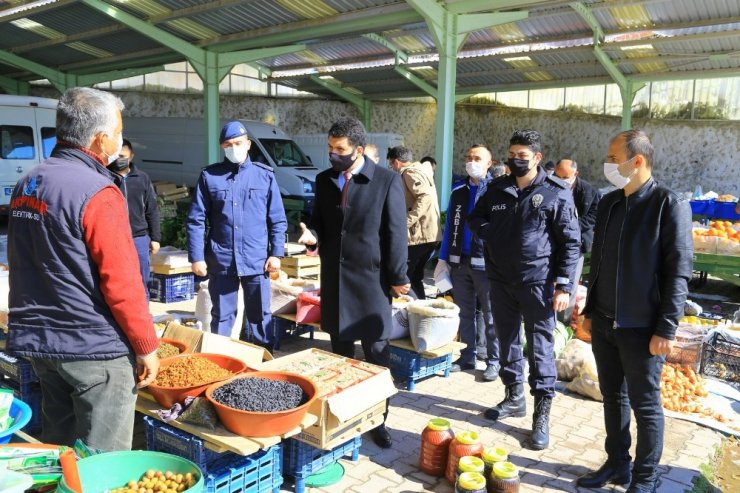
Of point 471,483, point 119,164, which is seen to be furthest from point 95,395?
point 119,164

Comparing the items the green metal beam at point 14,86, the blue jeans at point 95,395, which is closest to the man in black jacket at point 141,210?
the blue jeans at point 95,395

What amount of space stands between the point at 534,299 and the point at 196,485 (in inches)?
106

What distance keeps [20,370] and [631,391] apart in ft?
12.7

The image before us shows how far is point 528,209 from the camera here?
4.10 metres

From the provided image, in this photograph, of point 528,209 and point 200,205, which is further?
Result: point 200,205

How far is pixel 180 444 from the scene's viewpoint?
10.5ft

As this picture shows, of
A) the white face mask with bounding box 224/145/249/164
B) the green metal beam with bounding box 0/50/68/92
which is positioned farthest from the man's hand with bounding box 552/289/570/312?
the green metal beam with bounding box 0/50/68/92

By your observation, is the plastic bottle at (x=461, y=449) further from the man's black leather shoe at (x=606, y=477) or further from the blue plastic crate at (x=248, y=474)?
the blue plastic crate at (x=248, y=474)

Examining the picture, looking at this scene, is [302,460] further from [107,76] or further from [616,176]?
[107,76]

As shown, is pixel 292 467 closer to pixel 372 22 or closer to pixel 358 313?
pixel 358 313

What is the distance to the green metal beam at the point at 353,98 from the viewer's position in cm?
1881

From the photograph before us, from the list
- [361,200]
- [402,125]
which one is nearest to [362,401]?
[361,200]

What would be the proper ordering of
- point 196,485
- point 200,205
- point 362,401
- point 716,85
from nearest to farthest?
point 196,485
point 362,401
point 200,205
point 716,85

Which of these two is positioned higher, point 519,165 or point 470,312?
point 519,165
